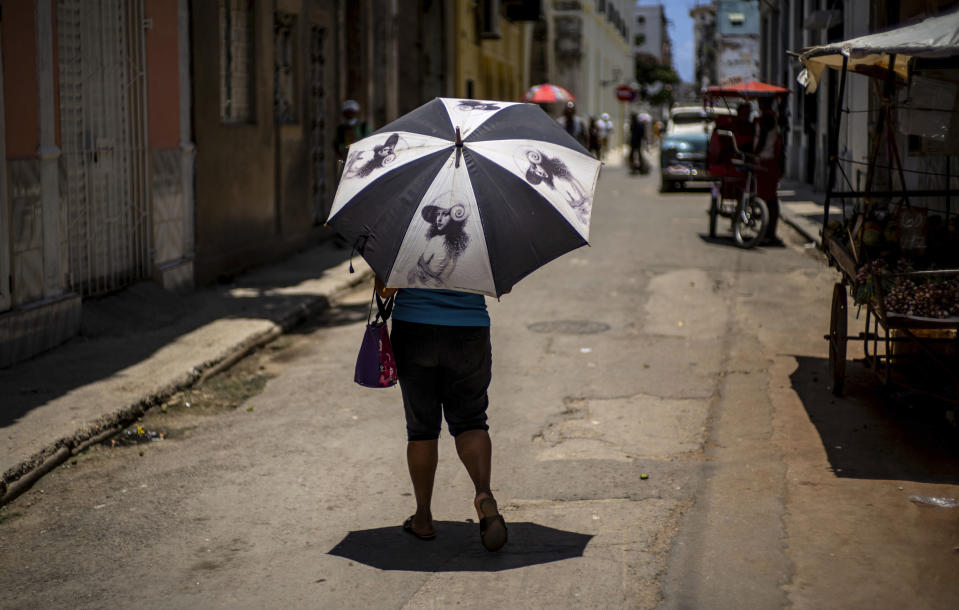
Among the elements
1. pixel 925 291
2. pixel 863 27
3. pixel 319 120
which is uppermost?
pixel 863 27

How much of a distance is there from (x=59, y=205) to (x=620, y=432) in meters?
5.00

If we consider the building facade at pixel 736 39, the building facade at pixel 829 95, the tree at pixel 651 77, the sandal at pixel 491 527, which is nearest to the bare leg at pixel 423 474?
the sandal at pixel 491 527

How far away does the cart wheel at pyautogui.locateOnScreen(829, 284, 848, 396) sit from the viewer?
24.0 feet

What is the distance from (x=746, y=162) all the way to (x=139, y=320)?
9.22 metres

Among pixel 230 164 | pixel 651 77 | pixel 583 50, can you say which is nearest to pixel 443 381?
pixel 230 164

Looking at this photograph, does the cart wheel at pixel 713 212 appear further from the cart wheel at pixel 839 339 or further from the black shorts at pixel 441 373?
the black shorts at pixel 441 373

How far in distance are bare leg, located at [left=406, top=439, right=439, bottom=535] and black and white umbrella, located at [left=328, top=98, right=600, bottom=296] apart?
83 cm

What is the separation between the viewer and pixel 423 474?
487cm

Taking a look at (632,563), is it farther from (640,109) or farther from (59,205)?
(640,109)

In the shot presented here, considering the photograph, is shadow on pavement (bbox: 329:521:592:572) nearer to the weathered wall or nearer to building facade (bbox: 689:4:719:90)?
the weathered wall

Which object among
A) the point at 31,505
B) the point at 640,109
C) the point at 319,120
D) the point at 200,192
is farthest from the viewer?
the point at 640,109

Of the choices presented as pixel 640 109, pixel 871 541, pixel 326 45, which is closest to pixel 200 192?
pixel 326 45

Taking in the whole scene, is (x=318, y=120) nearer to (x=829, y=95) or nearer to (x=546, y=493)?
(x=546, y=493)

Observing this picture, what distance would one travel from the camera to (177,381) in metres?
7.99
